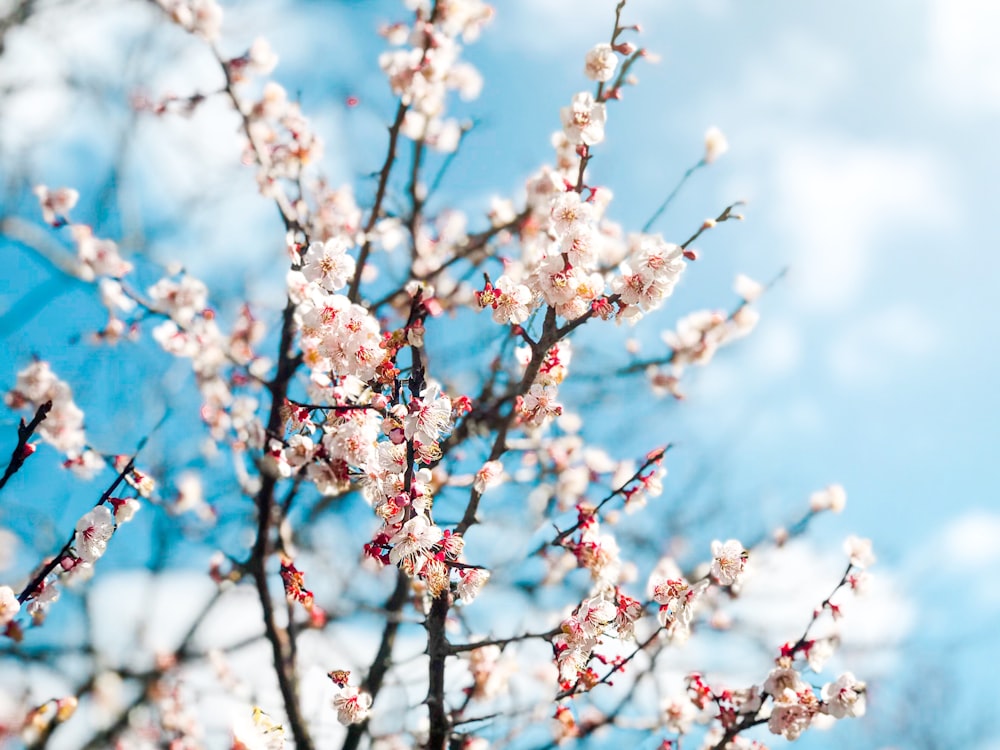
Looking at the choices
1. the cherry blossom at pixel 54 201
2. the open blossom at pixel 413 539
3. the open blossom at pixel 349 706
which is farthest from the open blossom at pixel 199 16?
the open blossom at pixel 349 706

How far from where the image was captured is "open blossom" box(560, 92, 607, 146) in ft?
9.11

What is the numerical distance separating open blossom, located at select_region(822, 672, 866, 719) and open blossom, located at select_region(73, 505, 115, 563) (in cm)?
284

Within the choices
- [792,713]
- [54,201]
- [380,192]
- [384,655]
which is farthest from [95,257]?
[792,713]

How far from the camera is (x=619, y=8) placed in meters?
2.62

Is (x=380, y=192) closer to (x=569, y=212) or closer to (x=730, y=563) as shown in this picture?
(x=569, y=212)

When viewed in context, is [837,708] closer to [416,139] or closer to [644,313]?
[644,313]

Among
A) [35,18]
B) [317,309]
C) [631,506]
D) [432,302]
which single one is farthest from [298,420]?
[35,18]

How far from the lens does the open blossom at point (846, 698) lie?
2756mm

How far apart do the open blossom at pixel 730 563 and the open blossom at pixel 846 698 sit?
0.67 m

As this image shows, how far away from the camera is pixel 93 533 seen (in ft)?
7.79

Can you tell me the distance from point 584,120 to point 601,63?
0.34 meters

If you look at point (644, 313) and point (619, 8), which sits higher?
point (619, 8)

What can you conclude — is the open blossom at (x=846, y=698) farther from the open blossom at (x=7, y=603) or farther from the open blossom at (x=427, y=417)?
the open blossom at (x=7, y=603)

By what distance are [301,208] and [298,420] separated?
186 centimetres
